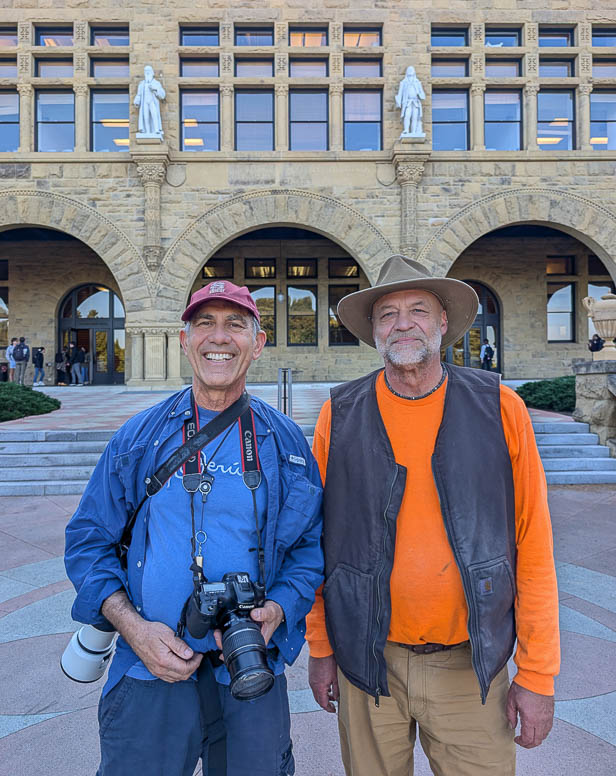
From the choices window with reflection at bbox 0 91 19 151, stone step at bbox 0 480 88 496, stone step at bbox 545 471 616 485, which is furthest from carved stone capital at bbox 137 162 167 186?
stone step at bbox 545 471 616 485

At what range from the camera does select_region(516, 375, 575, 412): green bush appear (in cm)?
1068

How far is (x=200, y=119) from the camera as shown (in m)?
17.6

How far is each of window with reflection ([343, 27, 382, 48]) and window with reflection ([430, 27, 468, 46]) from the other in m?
2.04

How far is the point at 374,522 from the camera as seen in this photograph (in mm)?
1591

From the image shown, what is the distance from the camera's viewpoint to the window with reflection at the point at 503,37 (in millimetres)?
17656

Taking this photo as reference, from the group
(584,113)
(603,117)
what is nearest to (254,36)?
(584,113)

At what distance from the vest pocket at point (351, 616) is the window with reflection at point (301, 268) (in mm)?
20661

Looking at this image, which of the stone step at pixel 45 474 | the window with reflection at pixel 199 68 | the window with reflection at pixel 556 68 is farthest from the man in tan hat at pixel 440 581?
the window with reflection at pixel 556 68

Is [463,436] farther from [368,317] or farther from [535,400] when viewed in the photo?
[535,400]

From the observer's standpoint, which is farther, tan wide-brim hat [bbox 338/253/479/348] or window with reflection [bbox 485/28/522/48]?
window with reflection [bbox 485/28/522/48]

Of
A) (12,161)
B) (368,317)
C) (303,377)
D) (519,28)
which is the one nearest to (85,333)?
(12,161)

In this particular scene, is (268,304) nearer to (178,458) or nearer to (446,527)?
(178,458)

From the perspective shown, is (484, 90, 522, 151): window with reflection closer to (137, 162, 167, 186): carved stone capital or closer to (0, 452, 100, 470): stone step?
(137, 162, 167, 186): carved stone capital

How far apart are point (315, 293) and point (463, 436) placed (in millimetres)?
20485
